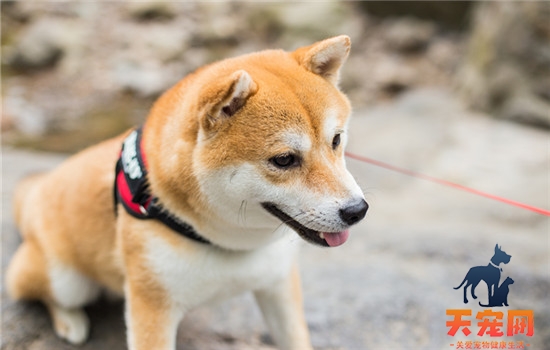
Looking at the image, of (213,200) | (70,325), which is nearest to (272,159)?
(213,200)

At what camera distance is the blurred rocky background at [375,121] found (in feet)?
11.4

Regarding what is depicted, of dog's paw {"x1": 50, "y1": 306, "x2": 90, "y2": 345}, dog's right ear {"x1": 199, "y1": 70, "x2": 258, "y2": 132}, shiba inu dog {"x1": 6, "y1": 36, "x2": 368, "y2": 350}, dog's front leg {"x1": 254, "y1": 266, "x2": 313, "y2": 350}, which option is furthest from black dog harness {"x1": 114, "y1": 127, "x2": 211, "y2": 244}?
dog's paw {"x1": 50, "y1": 306, "x2": 90, "y2": 345}

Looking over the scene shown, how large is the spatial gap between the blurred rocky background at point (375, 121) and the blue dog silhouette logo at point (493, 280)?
0.16 metres

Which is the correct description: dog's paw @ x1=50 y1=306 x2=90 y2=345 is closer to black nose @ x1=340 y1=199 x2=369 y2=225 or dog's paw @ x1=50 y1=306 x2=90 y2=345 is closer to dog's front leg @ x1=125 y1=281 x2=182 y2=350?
dog's front leg @ x1=125 y1=281 x2=182 y2=350

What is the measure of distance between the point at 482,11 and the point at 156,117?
629cm

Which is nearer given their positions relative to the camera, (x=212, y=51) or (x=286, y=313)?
(x=286, y=313)

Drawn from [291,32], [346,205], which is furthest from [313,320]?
[291,32]

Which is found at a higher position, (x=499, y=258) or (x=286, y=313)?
(x=499, y=258)

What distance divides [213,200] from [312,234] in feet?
1.43

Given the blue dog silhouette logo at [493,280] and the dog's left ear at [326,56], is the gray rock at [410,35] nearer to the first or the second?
the blue dog silhouette logo at [493,280]

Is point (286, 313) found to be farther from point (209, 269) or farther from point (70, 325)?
point (70, 325)

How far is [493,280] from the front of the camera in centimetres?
336

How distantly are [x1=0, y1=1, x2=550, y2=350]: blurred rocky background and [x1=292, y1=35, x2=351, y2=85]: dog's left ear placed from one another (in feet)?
2.03

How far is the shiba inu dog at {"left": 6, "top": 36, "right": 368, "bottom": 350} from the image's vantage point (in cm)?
233
